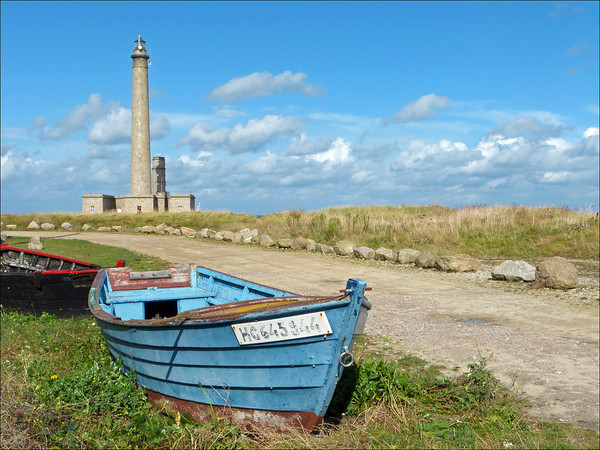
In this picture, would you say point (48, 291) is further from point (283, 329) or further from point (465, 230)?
point (465, 230)

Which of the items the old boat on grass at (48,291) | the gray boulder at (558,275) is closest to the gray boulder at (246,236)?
the gray boulder at (558,275)

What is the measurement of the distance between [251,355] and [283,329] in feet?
1.76

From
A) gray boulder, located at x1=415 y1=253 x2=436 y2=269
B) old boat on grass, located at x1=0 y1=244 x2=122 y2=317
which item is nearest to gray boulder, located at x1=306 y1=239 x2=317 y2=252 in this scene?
gray boulder, located at x1=415 y1=253 x2=436 y2=269

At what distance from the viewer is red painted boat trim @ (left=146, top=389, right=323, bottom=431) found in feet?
18.1

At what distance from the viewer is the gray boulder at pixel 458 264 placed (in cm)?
1766

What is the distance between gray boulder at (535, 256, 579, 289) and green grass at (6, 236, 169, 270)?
1121cm

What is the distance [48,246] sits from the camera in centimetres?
2450

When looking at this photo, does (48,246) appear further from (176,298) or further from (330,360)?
(330,360)

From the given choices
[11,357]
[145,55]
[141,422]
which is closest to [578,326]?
[141,422]

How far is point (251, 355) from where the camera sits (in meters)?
5.40

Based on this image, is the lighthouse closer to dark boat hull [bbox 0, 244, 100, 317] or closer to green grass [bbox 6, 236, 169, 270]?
green grass [bbox 6, 236, 169, 270]

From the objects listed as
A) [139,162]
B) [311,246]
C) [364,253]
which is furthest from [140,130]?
[364,253]

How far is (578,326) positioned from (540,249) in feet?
36.2

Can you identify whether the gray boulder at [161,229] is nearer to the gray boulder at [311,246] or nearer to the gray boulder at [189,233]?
the gray boulder at [189,233]
